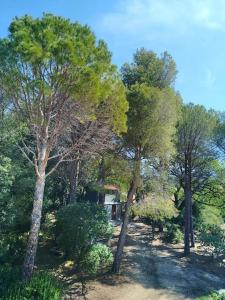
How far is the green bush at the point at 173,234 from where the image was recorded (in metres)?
30.3

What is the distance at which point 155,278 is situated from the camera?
1986 cm

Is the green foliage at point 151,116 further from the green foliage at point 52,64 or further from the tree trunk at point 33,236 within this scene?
the tree trunk at point 33,236

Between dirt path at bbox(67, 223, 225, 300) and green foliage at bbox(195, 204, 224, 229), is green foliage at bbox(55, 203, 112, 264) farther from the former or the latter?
green foliage at bbox(195, 204, 224, 229)

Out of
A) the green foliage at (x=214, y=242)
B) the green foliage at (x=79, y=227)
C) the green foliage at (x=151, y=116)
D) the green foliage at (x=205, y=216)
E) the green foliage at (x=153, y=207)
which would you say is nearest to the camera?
the green foliage at (x=79, y=227)

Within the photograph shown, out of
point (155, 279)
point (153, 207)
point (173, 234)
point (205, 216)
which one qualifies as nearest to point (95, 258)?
point (155, 279)

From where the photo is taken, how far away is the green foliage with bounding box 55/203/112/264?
730 inches

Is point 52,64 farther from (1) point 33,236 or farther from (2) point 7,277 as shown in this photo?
(2) point 7,277

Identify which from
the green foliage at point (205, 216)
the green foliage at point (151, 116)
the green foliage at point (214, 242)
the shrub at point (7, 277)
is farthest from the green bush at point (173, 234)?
the shrub at point (7, 277)

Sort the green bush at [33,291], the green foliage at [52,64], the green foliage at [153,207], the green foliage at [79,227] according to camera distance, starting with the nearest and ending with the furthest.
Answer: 1. the green bush at [33,291]
2. the green foliage at [52,64]
3. the green foliage at [79,227]
4. the green foliage at [153,207]

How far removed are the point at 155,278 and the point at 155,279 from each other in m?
0.21

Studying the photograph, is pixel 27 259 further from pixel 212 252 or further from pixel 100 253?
pixel 212 252

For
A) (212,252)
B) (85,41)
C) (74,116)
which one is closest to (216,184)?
(212,252)

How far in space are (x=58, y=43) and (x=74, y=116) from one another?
3.40 metres

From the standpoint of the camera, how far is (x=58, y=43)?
12.9 metres
